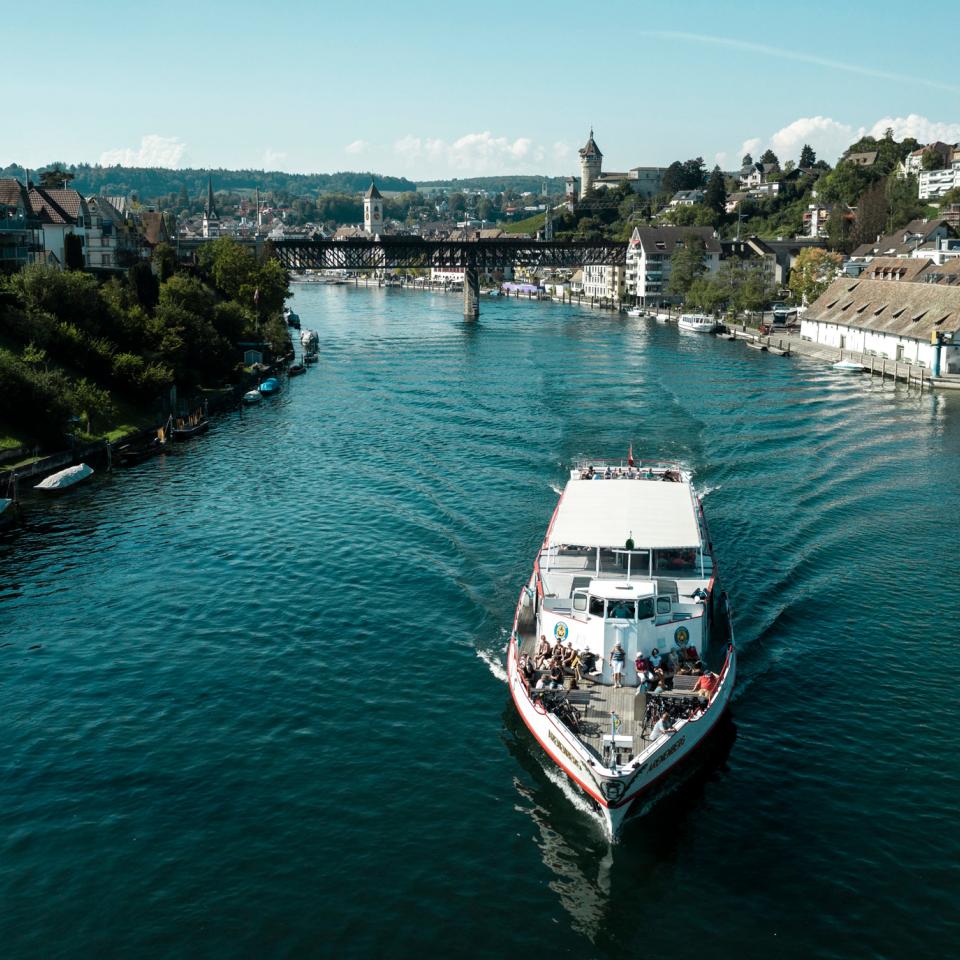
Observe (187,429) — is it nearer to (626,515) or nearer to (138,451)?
(138,451)

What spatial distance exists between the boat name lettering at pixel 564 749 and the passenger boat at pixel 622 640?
0.07 m

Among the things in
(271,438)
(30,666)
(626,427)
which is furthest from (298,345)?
(30,666)

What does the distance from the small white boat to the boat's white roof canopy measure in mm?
38409

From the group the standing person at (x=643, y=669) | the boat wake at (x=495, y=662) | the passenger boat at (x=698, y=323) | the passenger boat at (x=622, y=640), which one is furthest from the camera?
the passenger boat at (x=698, y=323)

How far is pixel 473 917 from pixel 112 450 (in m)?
64.0

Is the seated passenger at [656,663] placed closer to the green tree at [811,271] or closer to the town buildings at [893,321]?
the town buildings at [893,321]

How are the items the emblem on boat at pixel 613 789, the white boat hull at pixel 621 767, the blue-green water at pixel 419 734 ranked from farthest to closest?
the white boat hull at pixel 621 767 < the emblem on boat at pixel 613 789 < the blue-green water at pixel 419 734

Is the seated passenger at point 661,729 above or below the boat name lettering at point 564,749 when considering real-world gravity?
above

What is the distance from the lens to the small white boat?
71.4 metres

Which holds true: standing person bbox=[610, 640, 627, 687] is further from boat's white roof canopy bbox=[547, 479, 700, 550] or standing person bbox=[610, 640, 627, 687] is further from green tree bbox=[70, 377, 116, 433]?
green tree bbox=[70, 377, 116, 433]

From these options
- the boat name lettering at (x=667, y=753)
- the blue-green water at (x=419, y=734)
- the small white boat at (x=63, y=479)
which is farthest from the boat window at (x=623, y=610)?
the small white boat at (x=63, y=479)

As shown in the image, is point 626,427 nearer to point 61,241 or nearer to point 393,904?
point 393,904

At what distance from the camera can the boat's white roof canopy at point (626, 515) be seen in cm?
4425

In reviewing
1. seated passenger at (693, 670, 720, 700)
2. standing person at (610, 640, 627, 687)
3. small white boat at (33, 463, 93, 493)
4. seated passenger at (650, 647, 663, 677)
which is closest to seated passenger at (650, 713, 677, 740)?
seated passenger at (693, 670, 720, 700)
